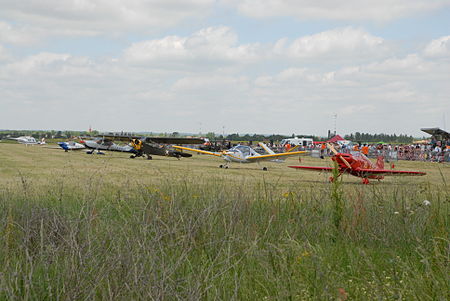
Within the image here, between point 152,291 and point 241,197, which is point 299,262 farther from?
point 241,197

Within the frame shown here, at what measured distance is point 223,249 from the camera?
4.98 m

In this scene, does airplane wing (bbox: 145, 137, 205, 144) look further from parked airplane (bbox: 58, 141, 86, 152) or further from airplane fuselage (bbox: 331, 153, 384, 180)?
airplane fuselage (bbox: 331, 153, 384, 180)

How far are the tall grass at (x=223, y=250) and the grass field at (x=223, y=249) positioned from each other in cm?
2

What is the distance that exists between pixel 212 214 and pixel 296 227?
1.07 metres

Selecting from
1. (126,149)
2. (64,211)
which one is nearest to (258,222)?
(64,211)

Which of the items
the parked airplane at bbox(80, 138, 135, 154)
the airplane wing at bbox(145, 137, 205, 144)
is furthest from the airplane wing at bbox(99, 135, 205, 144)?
the parked airplane at bbox(80, 138, 135, 154)

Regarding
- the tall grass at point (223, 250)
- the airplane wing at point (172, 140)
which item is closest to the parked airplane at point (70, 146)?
the airplane wing at point (172, 140)

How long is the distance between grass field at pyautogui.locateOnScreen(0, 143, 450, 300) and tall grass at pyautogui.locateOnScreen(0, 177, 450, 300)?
0.05ft

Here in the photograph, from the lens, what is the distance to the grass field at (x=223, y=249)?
3.77 meters

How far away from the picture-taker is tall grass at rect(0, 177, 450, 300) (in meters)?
3.77

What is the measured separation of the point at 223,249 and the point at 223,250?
47 millimetres

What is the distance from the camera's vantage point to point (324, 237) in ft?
20.1

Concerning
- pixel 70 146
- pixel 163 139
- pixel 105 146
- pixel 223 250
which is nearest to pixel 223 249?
pixel 223 250

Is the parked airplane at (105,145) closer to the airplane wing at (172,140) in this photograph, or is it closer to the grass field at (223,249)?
the airplane wing at (172,140)
